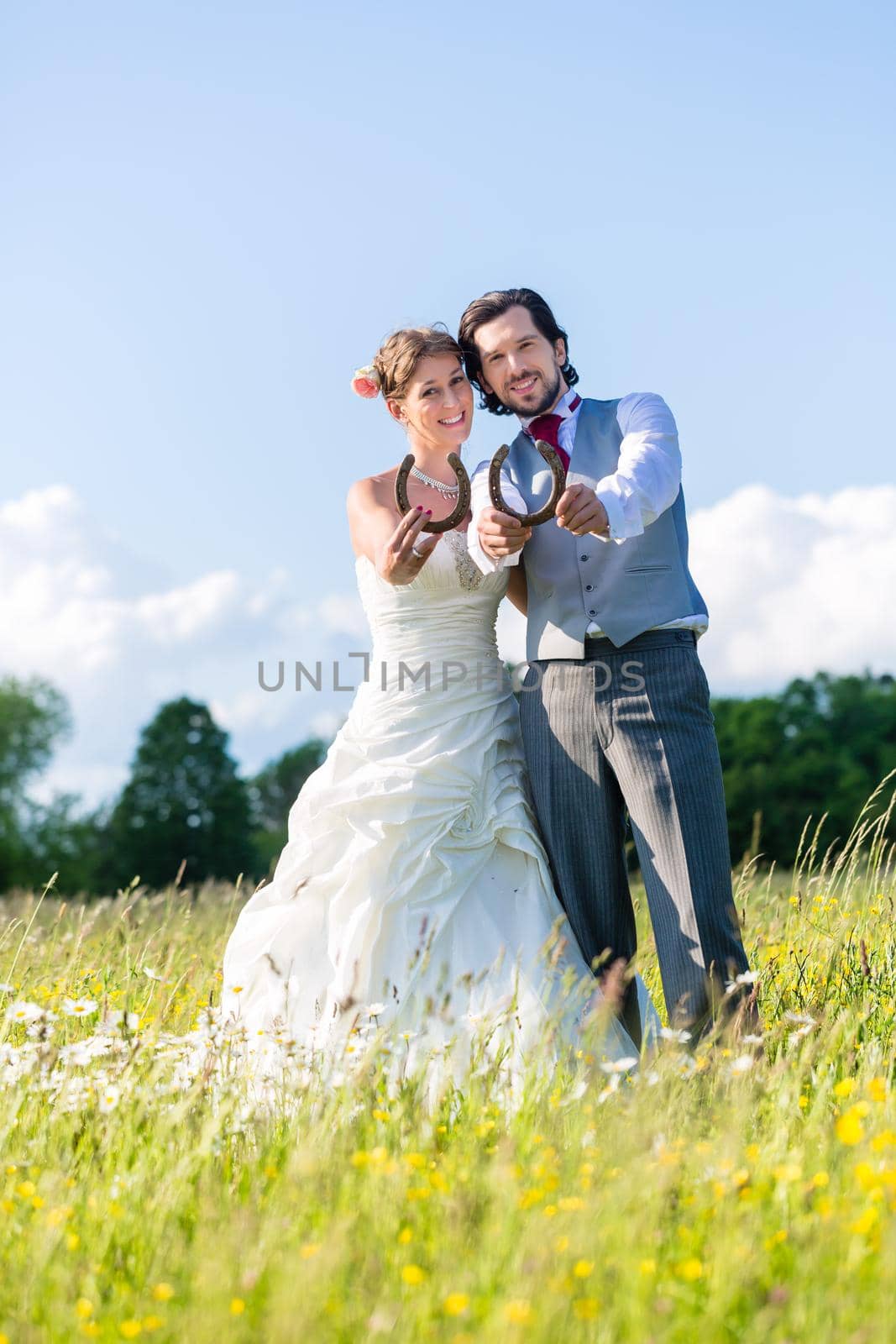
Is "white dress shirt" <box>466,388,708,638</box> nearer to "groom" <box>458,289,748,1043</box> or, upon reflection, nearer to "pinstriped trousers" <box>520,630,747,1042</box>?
"groom" <box>458,289,748,1043</box>

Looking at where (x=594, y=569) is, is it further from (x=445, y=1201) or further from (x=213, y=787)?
(x=213, y=787)

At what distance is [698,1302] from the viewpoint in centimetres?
226

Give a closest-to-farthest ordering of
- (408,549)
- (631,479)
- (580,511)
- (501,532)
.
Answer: (580,511)
(631,479)
(501,532)
(408,549)

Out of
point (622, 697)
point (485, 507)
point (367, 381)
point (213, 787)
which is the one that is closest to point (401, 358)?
point (367, 381)

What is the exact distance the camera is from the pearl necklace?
16.0ft

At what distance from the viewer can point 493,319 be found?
4633mm

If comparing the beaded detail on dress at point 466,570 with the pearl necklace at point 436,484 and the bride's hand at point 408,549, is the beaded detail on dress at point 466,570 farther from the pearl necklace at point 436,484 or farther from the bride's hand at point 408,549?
the pearl necklace at point 436,484

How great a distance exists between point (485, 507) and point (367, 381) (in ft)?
3.55

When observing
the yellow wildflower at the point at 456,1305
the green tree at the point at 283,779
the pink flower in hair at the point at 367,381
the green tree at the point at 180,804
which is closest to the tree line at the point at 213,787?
the green tree at the point at 180,804

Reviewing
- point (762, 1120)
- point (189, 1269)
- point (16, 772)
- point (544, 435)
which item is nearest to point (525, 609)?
point (544, 435)

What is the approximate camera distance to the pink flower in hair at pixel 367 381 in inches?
197

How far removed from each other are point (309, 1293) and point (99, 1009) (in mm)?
2278

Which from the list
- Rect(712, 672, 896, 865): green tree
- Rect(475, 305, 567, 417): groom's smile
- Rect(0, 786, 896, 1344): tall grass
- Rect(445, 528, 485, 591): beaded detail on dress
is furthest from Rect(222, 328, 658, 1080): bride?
Rect(712, 672, 896, 865): green tree

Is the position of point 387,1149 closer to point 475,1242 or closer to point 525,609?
point 475,1242
